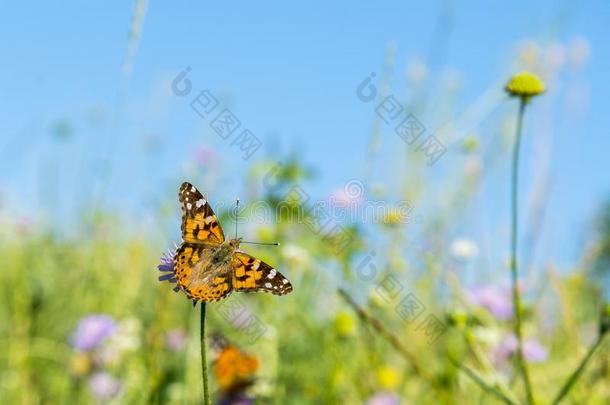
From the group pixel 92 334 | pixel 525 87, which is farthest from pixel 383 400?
pixel 525 87

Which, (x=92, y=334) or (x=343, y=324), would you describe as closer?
(x=343, y=324)

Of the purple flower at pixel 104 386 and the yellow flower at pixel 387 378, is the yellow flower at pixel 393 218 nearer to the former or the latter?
the yellow flower at pixel 387 378

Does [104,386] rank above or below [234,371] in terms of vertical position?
above

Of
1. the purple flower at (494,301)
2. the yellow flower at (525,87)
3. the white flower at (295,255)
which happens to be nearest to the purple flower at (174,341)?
the white flower at (295,255)

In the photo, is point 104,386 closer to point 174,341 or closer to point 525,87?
point 174,341

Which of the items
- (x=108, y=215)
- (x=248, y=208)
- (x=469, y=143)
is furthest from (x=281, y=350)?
(x=108, y=215)

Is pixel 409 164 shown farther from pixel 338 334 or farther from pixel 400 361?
pixel 338 334
